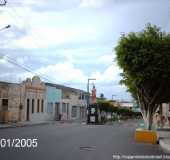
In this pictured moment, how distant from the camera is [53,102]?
260ft

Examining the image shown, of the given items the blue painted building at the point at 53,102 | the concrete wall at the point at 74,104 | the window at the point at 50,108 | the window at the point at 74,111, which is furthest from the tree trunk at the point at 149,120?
the window at the point at 74,111

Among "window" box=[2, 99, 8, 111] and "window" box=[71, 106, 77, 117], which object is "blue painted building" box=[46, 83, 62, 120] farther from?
"window" box=[2, 99, 8, 111]

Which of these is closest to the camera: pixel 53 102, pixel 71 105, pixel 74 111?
pixel 53 102

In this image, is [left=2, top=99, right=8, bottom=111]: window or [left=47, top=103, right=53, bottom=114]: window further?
[left=47, top=103, right=53, bottom=114]: window

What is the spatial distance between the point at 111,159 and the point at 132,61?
10388 millimetres

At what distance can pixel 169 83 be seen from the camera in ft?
90.9

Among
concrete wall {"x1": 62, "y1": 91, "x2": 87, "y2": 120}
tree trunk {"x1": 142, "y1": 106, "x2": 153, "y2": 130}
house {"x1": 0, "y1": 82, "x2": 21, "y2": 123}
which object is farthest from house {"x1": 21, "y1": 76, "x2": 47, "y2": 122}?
tree trunk {"x1": 142, "y1": 106, "x2": 153, "y2": 130}

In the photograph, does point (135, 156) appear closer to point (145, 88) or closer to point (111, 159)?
point (111, 159)

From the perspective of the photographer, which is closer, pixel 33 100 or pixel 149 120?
pixel 149 120

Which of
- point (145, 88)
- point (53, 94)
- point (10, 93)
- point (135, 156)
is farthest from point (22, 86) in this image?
point (135, 156)

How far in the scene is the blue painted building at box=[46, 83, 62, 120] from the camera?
251 feet

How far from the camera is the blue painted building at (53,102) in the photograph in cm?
7644

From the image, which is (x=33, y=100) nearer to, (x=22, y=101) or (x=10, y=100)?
(x=22, y=101)

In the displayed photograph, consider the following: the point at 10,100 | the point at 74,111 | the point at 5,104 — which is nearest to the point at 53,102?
the point at 74,111
